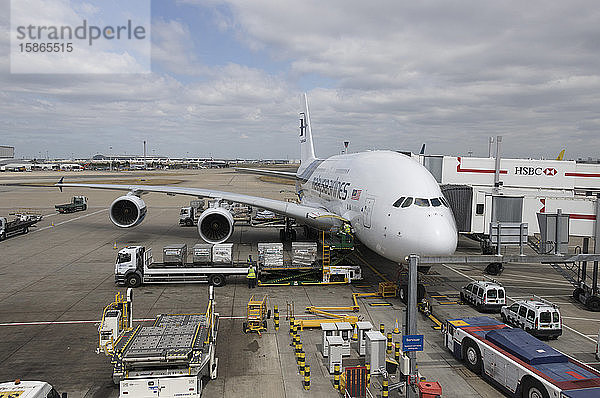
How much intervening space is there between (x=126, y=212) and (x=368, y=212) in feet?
55.3

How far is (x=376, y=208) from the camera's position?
17.2 meters

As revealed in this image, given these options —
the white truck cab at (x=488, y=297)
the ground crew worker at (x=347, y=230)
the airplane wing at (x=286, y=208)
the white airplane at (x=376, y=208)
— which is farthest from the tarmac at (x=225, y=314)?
the airplane wing at (x=286, y=208)

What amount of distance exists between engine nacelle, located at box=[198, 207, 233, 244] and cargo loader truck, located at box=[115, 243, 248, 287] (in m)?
2.59

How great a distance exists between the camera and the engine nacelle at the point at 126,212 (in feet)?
88.4

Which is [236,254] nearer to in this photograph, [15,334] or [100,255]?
[100,255]

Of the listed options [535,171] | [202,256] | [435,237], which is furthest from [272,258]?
[535,171]

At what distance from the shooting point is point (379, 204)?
17078mm

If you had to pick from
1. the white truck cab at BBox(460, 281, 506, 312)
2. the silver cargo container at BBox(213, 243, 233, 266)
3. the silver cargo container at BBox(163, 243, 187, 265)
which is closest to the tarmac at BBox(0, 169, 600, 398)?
the white truck cab at BBox(460, 281, 506, 312)

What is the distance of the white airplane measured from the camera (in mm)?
14969

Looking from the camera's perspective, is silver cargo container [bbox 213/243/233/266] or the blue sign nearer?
the blue sign

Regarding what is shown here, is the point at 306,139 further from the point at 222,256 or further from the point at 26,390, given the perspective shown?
the point at 26,390

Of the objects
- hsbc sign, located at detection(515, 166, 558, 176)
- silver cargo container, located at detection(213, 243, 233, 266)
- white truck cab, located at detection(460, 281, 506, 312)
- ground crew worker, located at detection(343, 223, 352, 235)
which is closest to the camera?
white truck cab, located at detection(460, 281, 506, 312)

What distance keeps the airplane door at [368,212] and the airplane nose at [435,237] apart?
9.36ft

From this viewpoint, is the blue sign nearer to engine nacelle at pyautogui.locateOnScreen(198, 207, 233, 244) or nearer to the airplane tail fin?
engine nacelle at pyautogui.locateOnScreen(198, 207, 233, 244)
